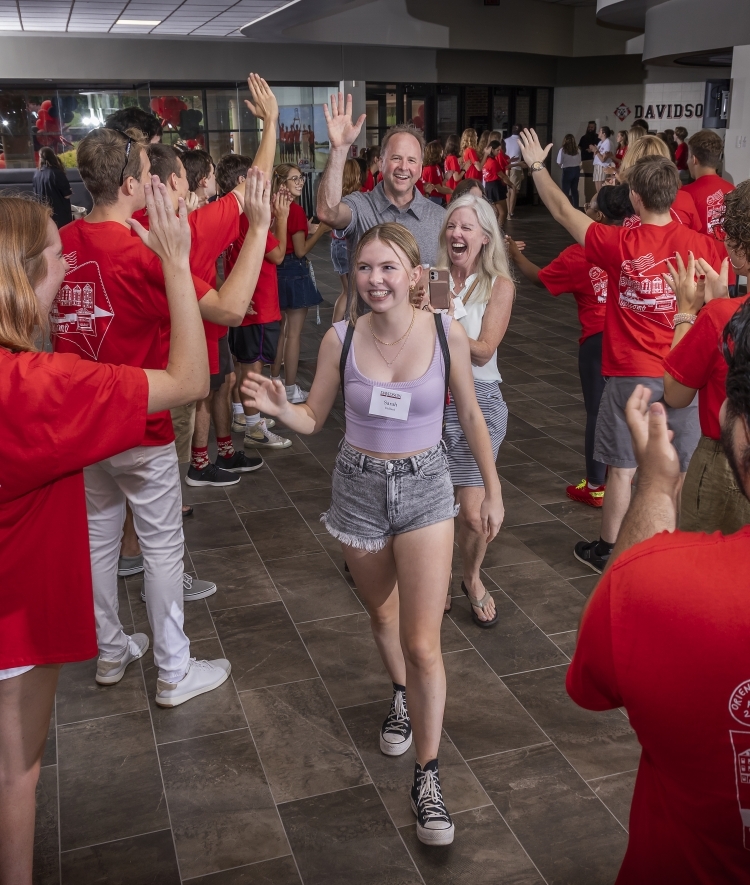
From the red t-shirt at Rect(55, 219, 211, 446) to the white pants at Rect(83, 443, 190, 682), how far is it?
0.38 meters

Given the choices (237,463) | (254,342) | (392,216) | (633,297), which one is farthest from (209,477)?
(633,297)

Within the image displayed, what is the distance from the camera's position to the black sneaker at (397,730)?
110 inches

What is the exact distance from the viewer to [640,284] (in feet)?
11.9

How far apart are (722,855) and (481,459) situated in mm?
1596

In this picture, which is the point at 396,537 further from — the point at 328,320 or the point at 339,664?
the point at 328,320

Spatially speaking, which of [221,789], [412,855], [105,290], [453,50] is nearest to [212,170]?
[105,290]

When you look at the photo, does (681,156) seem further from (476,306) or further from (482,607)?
(482,607)

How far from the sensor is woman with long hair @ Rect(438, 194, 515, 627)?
3305mm

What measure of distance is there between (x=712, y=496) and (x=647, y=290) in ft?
4.10

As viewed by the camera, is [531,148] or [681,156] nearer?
[531,148]

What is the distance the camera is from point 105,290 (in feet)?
8.92

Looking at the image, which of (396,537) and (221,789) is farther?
(221,789)

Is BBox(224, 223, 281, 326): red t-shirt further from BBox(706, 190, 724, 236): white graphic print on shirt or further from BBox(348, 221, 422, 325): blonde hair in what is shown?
BBox(706, 190, 724, 236): white graphic print on shirt

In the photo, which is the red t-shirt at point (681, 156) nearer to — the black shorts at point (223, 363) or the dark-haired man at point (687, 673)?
the black shorts at point (223, 363)
